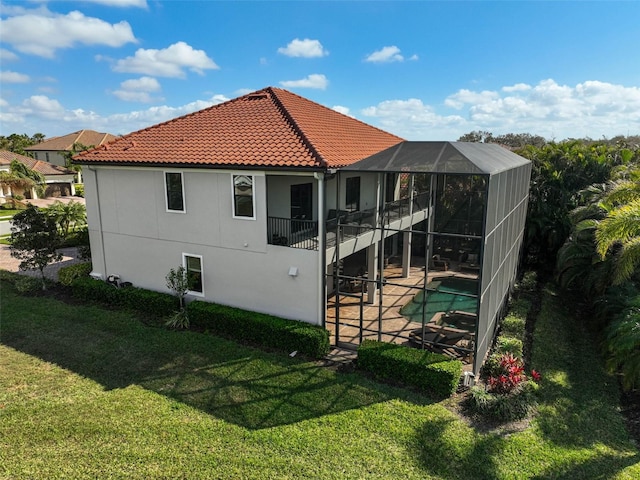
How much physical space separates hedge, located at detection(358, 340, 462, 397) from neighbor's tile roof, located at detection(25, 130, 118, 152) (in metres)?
65.6

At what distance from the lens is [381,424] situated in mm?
9445

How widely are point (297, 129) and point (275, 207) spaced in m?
2.77

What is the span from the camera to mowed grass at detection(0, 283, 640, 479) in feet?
26.8

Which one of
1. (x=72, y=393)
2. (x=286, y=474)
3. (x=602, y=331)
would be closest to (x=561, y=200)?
(x=602, y=331)

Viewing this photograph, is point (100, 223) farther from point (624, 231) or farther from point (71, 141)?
point (71, 141)

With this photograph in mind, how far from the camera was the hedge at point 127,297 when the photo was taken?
15.1 meters

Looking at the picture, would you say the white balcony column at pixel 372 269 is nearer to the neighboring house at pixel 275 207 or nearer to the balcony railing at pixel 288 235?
the neighboring house at pixel 275 207

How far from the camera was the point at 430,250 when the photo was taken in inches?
619

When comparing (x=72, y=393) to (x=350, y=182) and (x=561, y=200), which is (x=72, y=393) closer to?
(x=350, y=182)

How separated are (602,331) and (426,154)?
8.99m

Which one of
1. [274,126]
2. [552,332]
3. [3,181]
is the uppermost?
[274,126]

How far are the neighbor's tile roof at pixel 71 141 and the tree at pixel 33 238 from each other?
5261 cm

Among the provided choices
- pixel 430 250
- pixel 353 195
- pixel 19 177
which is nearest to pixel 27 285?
pixel 353 195

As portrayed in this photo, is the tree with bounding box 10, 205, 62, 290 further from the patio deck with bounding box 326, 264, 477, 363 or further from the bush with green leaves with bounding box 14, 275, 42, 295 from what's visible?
the patio deck with bounding box 326, 264, 477, 363
